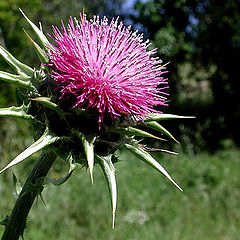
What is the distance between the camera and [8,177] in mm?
4621

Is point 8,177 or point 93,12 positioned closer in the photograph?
point 8,177

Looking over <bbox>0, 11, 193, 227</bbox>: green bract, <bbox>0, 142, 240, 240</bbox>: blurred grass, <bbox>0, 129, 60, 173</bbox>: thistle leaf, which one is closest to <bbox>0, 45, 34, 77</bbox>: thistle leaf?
<bbox>0, 11, 193, 227</bbox>: green bract

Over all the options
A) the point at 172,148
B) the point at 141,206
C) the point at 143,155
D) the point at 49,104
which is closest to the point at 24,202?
the point at 49,104

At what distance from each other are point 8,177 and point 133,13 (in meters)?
4.53

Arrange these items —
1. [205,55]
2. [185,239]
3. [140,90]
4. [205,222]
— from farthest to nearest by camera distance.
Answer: [205,55] < [205,222] < [185,239] < [140,90]

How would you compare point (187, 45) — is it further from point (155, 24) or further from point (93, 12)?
point (93, 12)

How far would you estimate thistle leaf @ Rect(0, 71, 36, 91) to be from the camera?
62.0 inches

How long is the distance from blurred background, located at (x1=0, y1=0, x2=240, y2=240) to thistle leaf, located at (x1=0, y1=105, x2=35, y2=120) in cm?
116

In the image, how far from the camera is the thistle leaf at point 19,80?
62.0 inches

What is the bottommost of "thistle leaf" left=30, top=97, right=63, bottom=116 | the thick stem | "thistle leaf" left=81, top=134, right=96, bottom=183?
the thick stem

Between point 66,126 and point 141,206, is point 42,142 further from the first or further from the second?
point 141,206

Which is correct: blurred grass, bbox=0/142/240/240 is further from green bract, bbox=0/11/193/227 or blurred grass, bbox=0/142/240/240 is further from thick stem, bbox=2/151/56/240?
green bract, bbox=0/11/193/227

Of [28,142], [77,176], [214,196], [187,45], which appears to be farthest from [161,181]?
[187,45]

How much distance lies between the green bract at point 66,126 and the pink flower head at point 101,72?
2.0 inches
